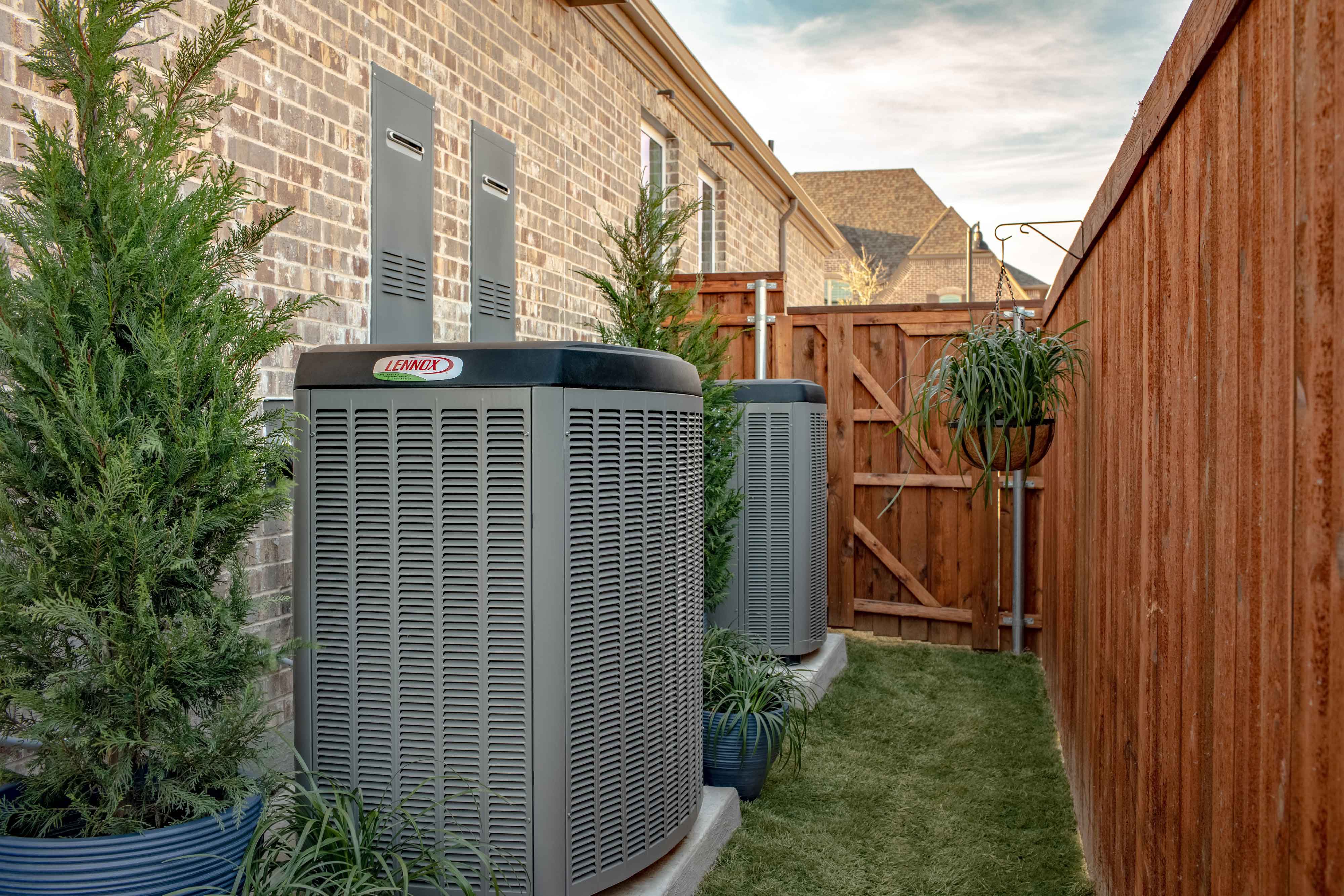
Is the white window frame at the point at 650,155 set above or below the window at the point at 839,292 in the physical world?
below

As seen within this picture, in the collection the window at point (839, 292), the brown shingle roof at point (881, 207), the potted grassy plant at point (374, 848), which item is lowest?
the potted grassy plant at point (374, 848)

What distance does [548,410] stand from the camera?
250 cm

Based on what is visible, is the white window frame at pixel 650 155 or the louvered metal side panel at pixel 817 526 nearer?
the louvered metal side panel at pixel 817 526

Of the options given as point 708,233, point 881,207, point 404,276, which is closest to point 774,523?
point 404,276

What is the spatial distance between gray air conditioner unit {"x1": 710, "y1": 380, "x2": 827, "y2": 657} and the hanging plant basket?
1676 millimetres

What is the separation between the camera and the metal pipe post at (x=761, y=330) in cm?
649

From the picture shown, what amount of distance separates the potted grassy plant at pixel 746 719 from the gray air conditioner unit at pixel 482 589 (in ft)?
3.85

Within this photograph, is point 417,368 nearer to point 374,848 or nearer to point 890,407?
point 374,848

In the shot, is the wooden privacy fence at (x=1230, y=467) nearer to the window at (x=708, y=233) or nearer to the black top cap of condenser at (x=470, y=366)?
the black top cap of condenser at (x=470, y=366)

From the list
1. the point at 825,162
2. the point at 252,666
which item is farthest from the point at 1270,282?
the point at 825,162

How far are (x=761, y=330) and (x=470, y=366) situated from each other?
4332mm

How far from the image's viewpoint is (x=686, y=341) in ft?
18.7

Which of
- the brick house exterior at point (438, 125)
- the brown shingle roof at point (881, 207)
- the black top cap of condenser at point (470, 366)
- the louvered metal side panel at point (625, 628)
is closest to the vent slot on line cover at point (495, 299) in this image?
the brick house exterior at point (438, 125)

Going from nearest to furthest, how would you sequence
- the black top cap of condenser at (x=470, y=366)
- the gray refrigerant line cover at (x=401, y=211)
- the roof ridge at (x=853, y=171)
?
the black top cap of condenser at (x=470, y=366) < the gray refrigerant line cover at (x=401, y=211) < the roof ridge at (x=853, y=171)
